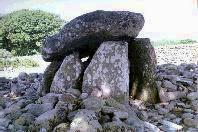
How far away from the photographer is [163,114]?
269 inches

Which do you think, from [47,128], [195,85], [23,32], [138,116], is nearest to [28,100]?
[47,128]

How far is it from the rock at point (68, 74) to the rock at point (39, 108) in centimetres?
105

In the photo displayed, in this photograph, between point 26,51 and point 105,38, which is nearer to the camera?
point 105,38

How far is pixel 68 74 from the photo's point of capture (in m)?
7.28

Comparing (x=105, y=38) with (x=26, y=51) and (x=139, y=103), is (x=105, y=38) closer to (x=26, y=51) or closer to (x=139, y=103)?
(x=139, y=103)

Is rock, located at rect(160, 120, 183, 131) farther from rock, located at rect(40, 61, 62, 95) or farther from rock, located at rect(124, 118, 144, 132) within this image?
rock, located at rect(40, 61, 62, 95)

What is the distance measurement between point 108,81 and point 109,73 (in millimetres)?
136

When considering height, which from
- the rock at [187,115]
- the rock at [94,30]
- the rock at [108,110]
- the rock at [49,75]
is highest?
the rock at [94,30]

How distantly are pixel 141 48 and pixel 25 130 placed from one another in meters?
2.71

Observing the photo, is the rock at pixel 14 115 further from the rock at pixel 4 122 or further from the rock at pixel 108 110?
the rock at pixel 108 110

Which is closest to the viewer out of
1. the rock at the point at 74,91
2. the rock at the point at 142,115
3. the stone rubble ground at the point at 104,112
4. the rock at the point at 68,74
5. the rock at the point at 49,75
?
the stone rubble ground at the point at 104,112

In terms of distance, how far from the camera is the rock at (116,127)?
5348 mm

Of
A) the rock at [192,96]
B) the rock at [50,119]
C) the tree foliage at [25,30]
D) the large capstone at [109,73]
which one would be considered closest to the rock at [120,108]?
the large capstone at [109,73]

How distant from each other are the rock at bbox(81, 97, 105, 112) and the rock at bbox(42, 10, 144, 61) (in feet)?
4.65
